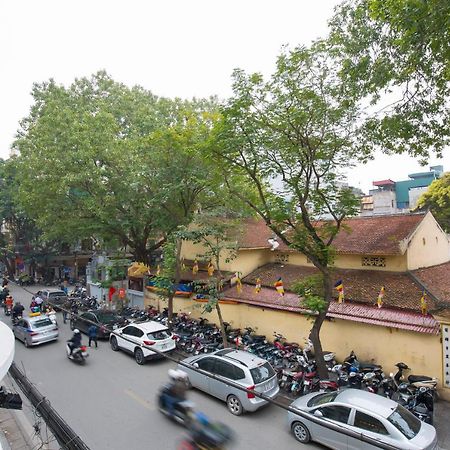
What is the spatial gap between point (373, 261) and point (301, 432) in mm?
7730

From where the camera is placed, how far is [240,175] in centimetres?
1270

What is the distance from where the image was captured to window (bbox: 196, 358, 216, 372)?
10.00m

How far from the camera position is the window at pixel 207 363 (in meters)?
10.00

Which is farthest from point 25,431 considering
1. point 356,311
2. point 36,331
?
point 356,311

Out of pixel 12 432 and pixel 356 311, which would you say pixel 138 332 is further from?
pixel 356 311

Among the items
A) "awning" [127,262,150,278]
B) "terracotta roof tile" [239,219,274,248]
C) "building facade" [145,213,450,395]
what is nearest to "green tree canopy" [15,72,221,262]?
"awning" [127,262,150,278]

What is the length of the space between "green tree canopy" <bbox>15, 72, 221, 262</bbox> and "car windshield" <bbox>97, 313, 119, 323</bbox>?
4.90m

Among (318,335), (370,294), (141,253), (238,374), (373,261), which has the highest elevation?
(373,261)

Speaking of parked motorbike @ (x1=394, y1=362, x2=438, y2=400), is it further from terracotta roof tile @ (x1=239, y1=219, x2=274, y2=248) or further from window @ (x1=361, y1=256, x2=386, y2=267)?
terracotta roof tile @ (x1=239, y1=219, x2=274, y2=248)

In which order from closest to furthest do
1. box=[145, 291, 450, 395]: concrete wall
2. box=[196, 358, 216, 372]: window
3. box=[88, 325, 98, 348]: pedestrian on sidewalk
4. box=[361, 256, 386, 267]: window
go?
box=[196, 358, 216, 372]: window → box=[145, 291, 450, 395]: concrete wall → box=[361, 256, 386, 267]: window → box=[88, 325, 98, 348]: pedestrian on sidewalk

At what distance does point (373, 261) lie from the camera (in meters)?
13.7

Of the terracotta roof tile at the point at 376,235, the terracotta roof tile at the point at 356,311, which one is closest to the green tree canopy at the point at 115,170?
the terracotta roof tile at the point at 376,235

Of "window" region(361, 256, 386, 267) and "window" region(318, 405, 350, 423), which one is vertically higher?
"window" region(361, 256, 386, 267)

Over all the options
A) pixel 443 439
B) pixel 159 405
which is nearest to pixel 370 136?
pixel 443 439
